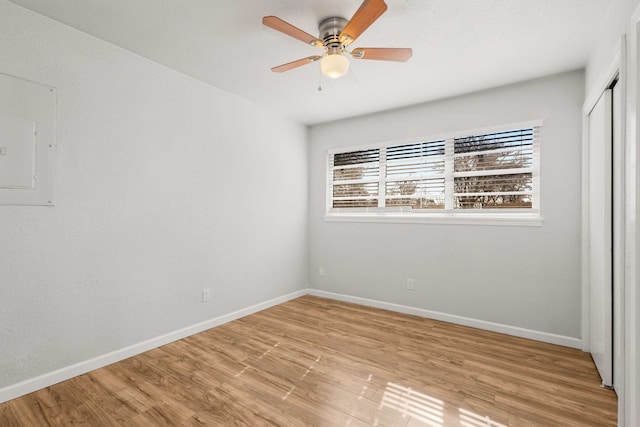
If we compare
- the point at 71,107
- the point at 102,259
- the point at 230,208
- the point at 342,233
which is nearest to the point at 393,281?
the point at 342,233

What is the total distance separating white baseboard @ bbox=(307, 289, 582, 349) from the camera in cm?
281

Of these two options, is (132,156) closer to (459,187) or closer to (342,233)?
(342,233)

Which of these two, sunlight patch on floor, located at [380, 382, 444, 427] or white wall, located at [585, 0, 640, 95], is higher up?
white wall, located at [585, 0, 640, 95]

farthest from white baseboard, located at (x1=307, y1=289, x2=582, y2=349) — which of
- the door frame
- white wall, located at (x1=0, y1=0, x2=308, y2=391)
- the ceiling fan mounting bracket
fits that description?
the ceiling fan mounting bracket

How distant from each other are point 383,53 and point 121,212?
2337mm

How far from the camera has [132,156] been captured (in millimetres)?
2588

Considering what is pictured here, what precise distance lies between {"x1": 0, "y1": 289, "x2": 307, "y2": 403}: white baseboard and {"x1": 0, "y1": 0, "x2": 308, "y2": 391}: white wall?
4cm

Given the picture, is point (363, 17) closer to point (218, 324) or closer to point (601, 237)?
point (601, 237)

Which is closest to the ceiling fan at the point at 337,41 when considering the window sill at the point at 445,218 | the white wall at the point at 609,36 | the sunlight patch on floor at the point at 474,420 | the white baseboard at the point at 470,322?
the white wall at the point at 609,36

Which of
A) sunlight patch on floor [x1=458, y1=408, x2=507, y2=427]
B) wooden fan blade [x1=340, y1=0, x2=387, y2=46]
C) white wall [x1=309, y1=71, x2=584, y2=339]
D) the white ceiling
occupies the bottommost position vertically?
sunlight patch on floor [x1=458, y1=408, x2=507, y2=427]

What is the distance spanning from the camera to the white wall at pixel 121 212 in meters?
2.04

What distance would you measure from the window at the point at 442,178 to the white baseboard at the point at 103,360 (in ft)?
6.45

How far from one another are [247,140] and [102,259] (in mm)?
1916

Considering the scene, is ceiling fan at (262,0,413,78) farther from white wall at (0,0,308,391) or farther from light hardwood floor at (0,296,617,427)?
→ light hardwood floor at (0,296,617,427)
